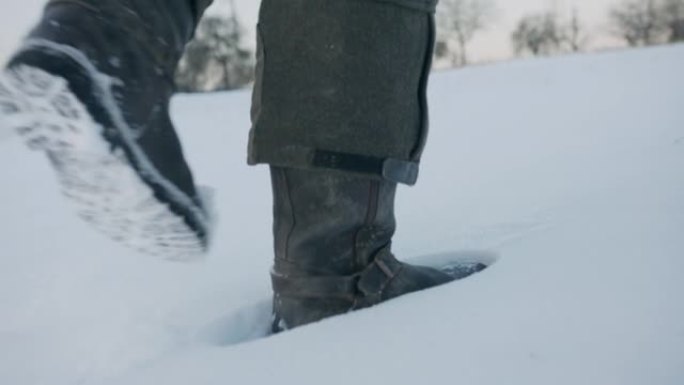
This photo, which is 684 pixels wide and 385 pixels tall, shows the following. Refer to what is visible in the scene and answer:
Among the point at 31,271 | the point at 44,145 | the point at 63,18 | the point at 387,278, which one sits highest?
the point at 63,18

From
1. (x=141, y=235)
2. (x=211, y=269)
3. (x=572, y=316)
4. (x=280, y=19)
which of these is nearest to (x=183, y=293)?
(x=211, y=269)

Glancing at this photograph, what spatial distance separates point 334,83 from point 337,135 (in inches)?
2.1

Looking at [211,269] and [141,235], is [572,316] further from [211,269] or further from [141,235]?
→ [211,269]

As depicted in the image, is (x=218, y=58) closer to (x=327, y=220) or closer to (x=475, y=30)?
(x=475, y=30)

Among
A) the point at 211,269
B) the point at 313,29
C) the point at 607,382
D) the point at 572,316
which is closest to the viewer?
the point at 607,382

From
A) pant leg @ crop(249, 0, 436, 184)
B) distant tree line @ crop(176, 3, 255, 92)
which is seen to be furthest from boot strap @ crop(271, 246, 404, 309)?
distant tree line @ crop(176, 3, 255, 92)

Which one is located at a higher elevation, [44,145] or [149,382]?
[44,145]

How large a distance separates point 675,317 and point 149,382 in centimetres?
42

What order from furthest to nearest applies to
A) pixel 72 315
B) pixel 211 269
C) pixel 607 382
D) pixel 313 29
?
pixel 211 269
pixel 72 315
pixel 313 29
pixel 607 382

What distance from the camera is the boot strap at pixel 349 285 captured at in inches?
28.6

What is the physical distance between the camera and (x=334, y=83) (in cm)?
68

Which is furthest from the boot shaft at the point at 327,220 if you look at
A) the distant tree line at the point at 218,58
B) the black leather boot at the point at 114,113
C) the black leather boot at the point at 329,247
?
the distant tree line at the point at 218,58

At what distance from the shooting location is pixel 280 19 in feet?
2.26

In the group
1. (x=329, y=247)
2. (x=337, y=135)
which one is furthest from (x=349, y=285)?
(x=337, y=135)
